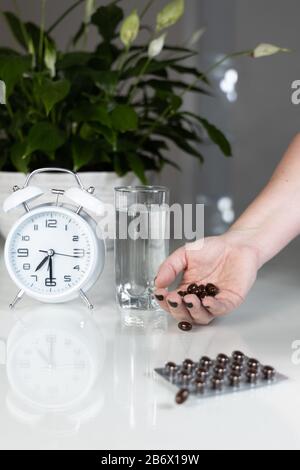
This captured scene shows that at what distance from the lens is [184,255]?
4.11 feet

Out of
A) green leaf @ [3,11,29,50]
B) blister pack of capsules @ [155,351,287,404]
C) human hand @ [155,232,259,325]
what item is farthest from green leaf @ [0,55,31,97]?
blister pack of capsules @ [155,351,287,404]

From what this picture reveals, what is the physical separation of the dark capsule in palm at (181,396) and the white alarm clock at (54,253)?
44cm

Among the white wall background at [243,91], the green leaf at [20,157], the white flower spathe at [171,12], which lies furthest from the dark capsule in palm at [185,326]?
the white wall background at [243,91]

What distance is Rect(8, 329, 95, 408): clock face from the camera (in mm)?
896

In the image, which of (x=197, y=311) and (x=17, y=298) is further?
(x=17, y=298)

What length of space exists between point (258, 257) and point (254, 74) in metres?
1.63

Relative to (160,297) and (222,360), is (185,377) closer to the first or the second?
(222,360)

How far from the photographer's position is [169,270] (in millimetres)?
1198

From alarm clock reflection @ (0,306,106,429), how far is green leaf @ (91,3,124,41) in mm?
746

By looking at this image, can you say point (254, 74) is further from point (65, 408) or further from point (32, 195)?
point (65, 408)

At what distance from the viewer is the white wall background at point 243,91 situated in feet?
8.71

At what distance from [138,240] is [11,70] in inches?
18.0

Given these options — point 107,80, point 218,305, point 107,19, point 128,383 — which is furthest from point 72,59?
point 128,383
